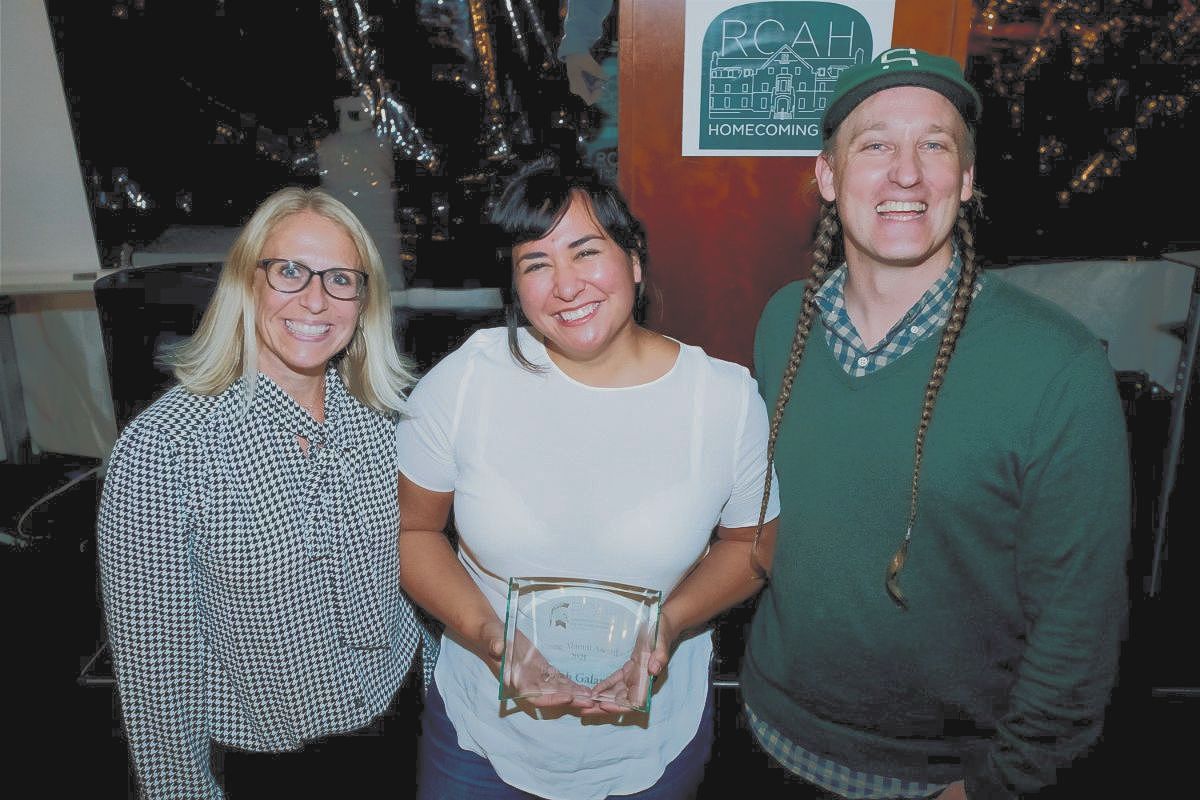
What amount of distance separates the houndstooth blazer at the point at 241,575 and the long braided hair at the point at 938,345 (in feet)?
2.46

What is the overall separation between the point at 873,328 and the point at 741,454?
321 millimetres

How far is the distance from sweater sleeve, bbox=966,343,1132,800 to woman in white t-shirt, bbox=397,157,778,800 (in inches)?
17.6

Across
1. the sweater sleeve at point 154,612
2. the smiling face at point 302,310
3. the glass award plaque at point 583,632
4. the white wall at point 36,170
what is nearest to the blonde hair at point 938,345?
the glass award plaque at point 583,632

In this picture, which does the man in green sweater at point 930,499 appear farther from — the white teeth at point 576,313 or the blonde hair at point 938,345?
the white teeth at point 576,313

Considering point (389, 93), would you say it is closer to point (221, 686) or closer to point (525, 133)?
point (525, 133)

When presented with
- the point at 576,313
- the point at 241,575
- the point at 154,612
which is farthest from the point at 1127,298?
the point at 154,612

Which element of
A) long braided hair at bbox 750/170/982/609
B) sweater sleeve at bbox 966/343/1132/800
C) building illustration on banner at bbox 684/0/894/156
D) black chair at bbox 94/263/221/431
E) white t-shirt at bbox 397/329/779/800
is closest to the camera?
sweater sleeve at bbox 966/343/1132/800

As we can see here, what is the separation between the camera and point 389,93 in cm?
352

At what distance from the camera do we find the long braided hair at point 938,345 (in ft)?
4.00

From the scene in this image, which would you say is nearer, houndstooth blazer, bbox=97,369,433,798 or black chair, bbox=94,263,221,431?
houndstooth blazer, bbox=97,369,433,798

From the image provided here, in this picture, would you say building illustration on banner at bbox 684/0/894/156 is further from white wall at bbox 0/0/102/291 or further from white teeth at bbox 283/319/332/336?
white wall at bbox 0/0/102/291

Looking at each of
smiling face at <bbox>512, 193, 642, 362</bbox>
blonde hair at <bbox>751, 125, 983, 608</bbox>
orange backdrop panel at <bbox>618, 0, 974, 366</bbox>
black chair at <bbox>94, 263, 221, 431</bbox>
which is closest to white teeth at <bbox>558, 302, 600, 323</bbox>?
smiling face at <bbox>512, 193, 642, 362</bbox>

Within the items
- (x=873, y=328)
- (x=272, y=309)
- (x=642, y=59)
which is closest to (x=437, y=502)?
(x=272, y=309)

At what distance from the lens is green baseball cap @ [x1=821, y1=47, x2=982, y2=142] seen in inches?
50.3
